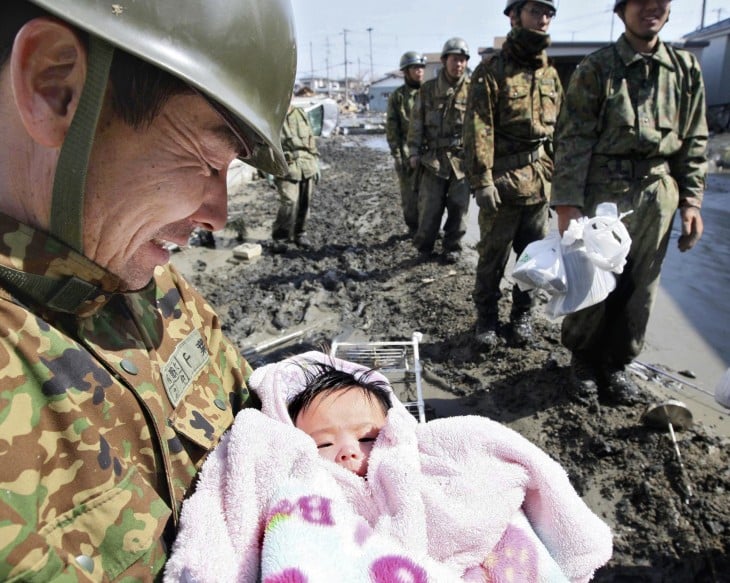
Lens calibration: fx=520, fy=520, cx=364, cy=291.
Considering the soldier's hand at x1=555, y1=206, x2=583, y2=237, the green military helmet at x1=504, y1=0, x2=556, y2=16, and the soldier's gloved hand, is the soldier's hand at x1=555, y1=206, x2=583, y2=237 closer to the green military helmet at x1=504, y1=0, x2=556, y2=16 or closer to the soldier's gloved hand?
the soldier's gloved hand

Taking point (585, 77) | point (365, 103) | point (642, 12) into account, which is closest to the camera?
point (642, 12)

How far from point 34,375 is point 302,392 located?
3.72ft

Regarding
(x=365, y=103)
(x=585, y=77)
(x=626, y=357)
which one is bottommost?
(x=626, y=357)

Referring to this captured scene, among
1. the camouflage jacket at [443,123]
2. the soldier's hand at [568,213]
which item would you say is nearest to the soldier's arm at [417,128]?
the camouflage jacket at [443,123]

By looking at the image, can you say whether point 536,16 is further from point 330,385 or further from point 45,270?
point 45,270

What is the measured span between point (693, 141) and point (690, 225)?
1.83 feet

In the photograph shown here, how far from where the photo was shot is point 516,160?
4.60 metres

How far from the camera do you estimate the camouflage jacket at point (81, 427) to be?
802 mm

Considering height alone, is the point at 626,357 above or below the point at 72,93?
below

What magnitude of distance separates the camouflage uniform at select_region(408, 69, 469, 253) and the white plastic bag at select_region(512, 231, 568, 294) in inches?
155

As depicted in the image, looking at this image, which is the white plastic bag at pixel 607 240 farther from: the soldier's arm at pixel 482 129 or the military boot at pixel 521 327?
the military boot at pixel 521 327

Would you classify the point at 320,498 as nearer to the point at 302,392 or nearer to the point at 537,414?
the point at 302,392

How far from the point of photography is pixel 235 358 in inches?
65.7

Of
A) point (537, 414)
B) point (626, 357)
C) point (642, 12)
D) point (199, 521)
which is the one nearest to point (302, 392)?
point (199, 521)
